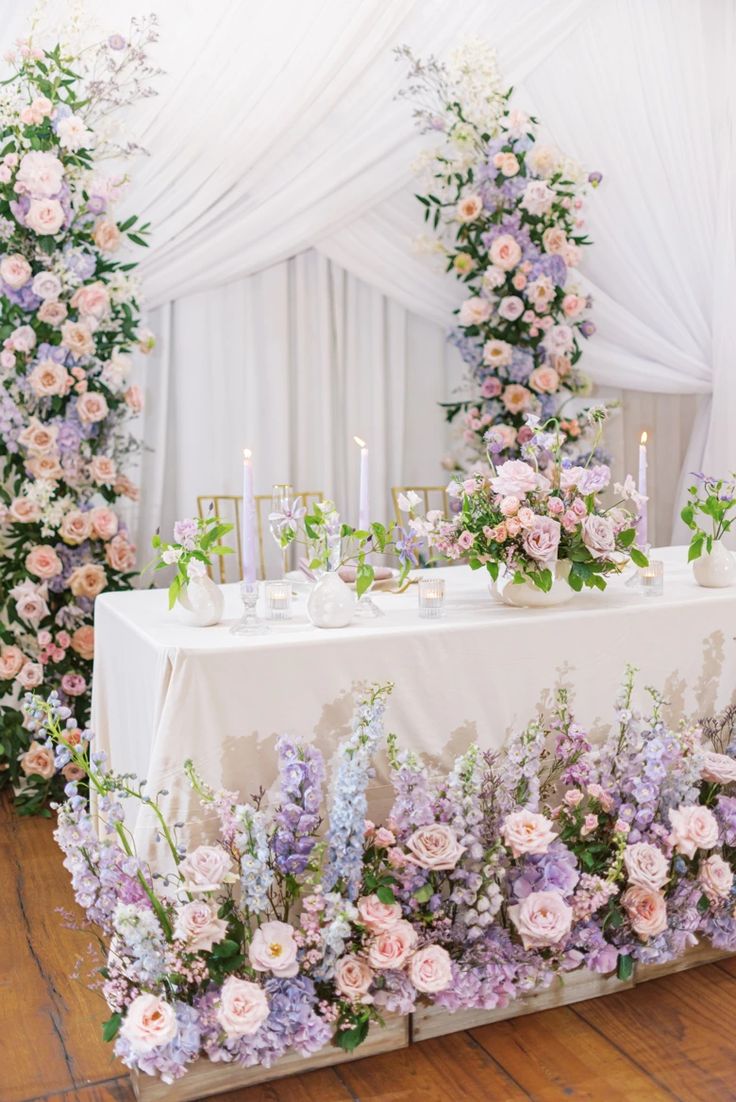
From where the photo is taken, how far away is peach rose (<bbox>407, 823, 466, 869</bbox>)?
2193 mm

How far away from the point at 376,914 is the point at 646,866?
0.57m

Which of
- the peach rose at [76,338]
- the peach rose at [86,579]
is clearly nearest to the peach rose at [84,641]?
the peach rose at [86,579]

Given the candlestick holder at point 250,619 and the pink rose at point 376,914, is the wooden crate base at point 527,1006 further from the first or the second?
the candlestick holder at point 250,619

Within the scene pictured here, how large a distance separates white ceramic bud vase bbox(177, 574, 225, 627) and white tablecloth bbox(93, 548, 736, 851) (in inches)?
2.0

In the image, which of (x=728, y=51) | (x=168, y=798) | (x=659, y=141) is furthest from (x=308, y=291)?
(x=168, y=798)

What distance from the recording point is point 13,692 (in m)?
3.93

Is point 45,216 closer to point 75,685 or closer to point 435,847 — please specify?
point 75,685

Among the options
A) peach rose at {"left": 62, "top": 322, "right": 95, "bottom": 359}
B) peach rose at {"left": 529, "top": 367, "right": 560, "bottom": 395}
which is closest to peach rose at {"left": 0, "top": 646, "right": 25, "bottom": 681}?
peach rose at {"left": 62, "top": 322, "right": 95, "bottom": 359}

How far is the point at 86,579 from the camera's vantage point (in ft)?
11.9

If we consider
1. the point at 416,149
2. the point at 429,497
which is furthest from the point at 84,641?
the point at 416,149

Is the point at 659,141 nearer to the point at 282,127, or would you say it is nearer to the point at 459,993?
the point at 282,127

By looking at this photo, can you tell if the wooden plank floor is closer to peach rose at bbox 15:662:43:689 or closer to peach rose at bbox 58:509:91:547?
peach rose at bbox 15:662:43:689

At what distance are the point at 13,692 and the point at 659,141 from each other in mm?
3245

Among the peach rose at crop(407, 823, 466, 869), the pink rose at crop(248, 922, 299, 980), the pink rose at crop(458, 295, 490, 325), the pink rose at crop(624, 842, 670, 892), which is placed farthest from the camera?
the pink rose at crop(458, 295, 490, 325)
